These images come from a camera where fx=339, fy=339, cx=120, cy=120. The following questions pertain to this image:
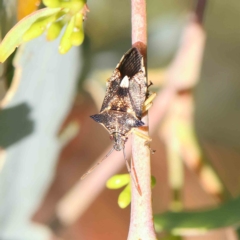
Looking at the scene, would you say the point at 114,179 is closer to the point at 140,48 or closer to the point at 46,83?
the point at 140,48

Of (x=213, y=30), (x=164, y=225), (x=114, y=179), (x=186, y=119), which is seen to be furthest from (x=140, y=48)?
(x=213, y=30)

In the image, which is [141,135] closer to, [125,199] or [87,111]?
[125,199]

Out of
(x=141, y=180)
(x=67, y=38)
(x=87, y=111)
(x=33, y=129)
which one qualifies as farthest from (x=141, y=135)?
(x=87, y=111)

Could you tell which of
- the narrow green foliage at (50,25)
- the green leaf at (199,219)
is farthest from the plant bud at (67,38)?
the green leaf at (199,219)

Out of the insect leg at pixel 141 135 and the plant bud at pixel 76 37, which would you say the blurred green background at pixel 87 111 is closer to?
the plant bud at pixel 76 37

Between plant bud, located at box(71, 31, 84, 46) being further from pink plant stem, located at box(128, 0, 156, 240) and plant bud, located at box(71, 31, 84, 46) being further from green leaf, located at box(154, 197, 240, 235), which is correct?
green leaf, located at box(154, 197, 240, 235)
